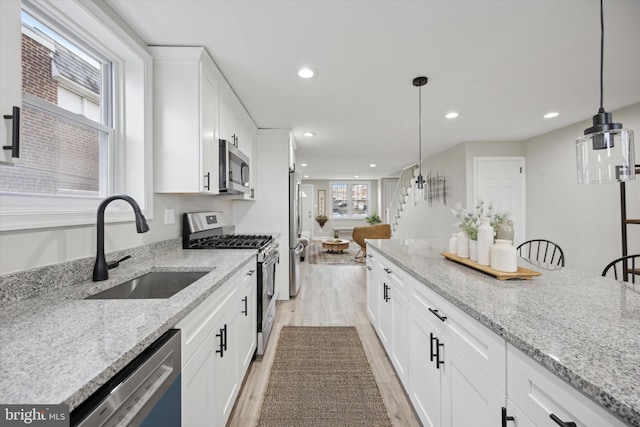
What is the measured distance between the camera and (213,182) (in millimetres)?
2053

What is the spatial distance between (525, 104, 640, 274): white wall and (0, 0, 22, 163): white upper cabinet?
481 cm

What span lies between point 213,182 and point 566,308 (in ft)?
7.00

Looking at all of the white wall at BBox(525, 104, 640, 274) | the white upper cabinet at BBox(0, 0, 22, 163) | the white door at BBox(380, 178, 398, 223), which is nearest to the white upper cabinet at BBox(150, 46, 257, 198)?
the white upper cabinet at BBox(0, 0, 22, 163)

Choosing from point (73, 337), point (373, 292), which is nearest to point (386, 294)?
point (373, 292)

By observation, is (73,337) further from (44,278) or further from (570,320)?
(570,320)

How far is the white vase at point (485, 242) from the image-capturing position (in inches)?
57.4

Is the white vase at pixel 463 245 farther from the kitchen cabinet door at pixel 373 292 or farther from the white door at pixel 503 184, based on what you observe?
the white door at pixel 503 184

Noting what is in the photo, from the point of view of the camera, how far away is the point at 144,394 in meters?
0.70

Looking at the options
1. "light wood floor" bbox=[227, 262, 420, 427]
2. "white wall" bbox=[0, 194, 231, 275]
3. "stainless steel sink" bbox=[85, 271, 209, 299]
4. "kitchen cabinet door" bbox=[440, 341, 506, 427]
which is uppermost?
"white wall" bbox=[0, 194, 231, 275]

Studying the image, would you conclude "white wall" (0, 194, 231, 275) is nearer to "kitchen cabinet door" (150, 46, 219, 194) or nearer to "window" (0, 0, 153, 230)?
"window" (0, 0, 153, 230)

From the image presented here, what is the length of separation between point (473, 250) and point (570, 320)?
0.77m

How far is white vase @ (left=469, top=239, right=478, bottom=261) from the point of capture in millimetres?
1556

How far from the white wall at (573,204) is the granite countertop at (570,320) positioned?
273 centimetres

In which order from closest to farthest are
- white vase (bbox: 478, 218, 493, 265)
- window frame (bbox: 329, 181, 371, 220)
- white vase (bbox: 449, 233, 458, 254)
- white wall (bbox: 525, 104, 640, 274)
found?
white vase (bbox: 478, 218, 493, 265) < white vase (bbox: 449, 233, 458, 254) < white wall (bbox: 525, 104, 640, 274) < window frame (bbox: 329, 181, 371, 220)
